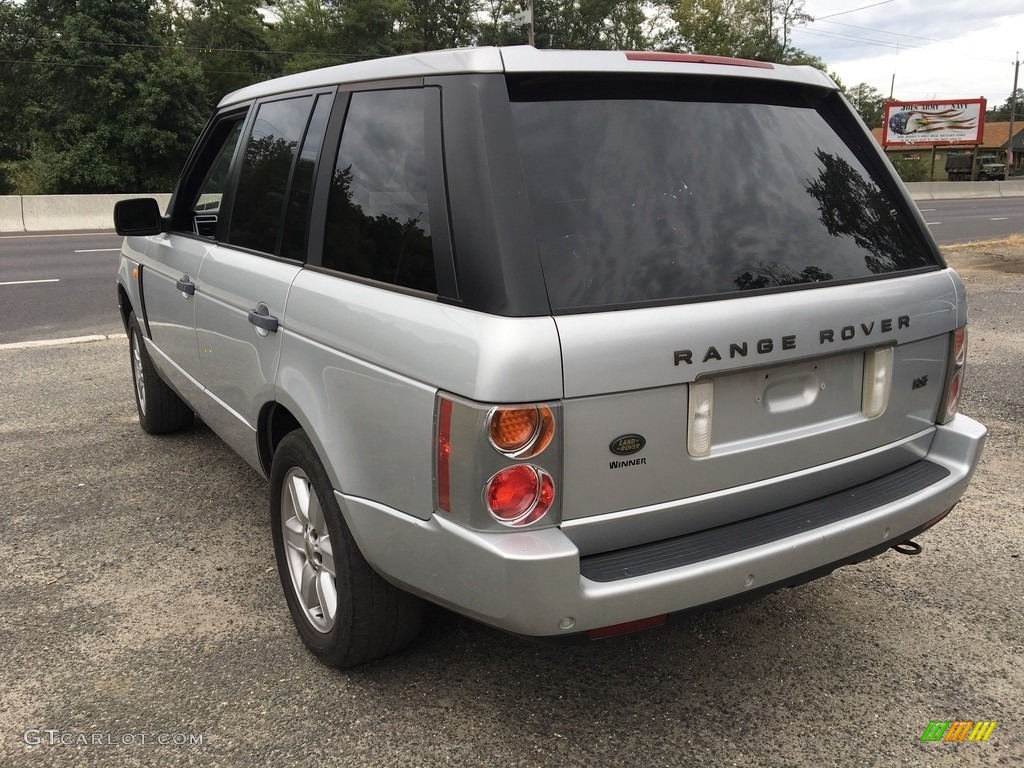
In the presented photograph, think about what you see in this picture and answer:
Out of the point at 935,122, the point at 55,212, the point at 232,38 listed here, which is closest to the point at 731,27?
the point at 935,122

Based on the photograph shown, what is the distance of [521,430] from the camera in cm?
207

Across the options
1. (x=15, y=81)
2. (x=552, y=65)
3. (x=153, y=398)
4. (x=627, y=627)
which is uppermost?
(x=15, y=81)

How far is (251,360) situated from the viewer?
317 centimetres

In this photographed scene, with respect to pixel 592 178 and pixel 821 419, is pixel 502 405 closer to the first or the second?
pixel 592 178

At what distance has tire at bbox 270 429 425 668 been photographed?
2607mm

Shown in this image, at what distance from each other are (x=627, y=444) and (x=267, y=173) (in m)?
1.94

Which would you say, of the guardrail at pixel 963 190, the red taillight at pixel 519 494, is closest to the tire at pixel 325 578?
the red taillight at pixel 519 494

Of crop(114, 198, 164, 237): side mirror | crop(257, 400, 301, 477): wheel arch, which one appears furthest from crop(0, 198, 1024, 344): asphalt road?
crop(257, 400, 301, 477): wheel arch

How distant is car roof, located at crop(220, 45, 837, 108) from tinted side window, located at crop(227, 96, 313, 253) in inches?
12.6

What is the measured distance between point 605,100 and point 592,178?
0.26 meters

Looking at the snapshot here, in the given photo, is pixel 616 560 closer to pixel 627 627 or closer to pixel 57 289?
pixel 627 627

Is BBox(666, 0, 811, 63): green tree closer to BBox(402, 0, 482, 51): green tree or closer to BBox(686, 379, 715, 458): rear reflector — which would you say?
BBox(402, 0, 482, 51): green tree

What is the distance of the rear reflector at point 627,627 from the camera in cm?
219

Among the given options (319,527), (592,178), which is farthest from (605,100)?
(319,527)
